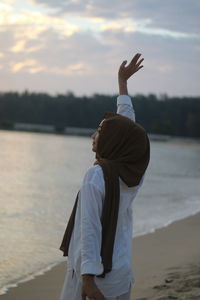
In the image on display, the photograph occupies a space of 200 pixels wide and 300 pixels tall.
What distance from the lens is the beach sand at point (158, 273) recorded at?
16.9 feet

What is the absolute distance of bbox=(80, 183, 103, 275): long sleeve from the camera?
214 centimetres

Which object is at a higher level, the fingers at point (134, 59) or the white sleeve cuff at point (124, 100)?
the fingers at point (134, 59)

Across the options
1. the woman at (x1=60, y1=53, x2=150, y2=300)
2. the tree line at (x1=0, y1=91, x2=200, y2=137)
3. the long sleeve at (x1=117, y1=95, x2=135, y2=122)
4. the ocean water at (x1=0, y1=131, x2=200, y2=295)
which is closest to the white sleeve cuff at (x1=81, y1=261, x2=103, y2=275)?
the woman at (x1=60, y1=53, x2=150, y2=300)

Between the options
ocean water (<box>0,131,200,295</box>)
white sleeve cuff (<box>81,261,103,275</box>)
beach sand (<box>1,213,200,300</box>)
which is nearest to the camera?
white sleeve cuff (<box>81,261,103,275</box>)

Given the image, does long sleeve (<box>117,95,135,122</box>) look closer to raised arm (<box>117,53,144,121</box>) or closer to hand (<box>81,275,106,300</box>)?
raised arm (<box>117,53,144,121</box>)

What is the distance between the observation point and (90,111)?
127 metres

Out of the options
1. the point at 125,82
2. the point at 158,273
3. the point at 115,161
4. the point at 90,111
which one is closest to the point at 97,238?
Answer: the point at 115,161

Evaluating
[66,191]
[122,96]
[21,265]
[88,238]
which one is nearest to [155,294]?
[21,265]

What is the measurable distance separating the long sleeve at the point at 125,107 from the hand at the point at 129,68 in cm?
11

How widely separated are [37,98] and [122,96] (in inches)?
5241

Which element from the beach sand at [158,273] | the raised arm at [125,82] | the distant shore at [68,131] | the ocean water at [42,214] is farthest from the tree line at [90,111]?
the raised arm at [125,82]

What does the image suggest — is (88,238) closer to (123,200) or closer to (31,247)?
(123,200)

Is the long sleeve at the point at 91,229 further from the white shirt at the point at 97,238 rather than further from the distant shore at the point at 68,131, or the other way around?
the distant shore at the point at 68,131

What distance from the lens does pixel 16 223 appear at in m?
10.2
